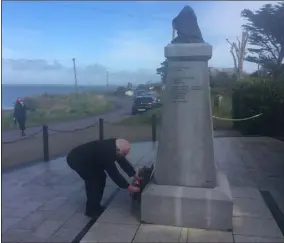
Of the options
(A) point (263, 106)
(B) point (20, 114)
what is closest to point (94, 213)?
(A) point (263, 106)

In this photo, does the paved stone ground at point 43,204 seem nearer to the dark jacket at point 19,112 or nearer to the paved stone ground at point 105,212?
the paved stone ground at point 105,212

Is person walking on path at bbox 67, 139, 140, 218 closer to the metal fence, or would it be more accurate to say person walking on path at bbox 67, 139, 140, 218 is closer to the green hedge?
the metal fence

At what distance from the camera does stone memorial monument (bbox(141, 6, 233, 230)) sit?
4426 millimetres

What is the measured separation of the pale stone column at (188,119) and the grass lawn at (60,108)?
623 inches

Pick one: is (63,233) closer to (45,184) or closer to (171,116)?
(171,116)

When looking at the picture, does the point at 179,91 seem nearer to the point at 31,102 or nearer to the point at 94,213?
the point at 94,213

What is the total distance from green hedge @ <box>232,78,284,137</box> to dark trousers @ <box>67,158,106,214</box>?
892cm

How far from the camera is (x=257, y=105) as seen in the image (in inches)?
518

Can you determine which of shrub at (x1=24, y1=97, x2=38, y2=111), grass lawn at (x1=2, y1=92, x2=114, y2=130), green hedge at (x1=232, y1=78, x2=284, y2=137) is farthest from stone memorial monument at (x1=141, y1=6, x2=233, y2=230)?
shrub at (x1=24, y1=97, x2=38, y2=111)

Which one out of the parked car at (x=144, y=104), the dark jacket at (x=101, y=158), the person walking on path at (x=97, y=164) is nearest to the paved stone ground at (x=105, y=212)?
the person walking on path at (x=97, y=164)

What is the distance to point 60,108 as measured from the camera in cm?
2934

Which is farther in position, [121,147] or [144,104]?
[144,104]

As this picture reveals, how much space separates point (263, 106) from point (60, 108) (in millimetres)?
19649

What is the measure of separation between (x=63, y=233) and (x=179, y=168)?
1.60 metres
